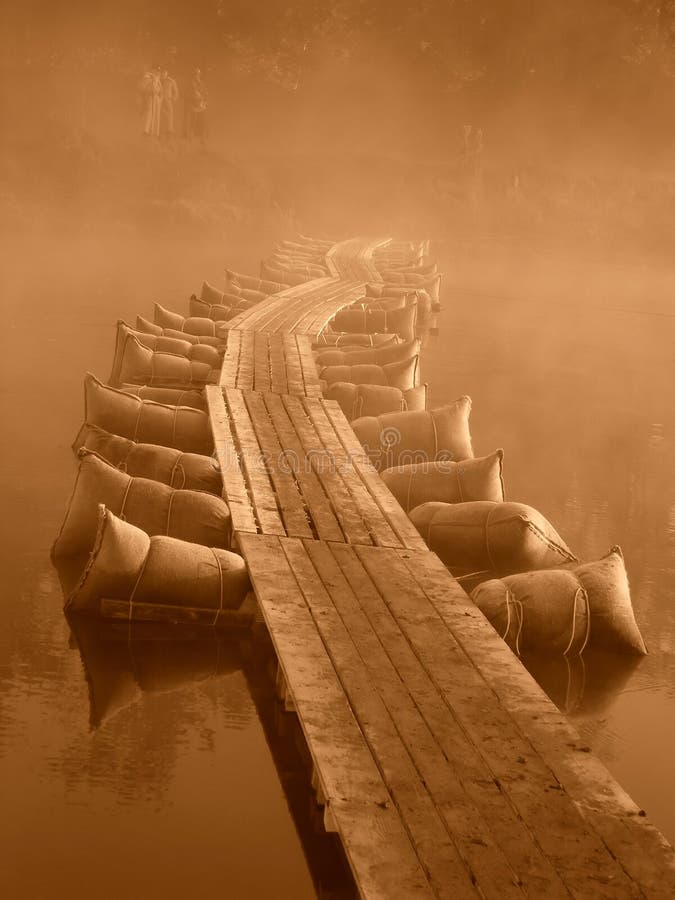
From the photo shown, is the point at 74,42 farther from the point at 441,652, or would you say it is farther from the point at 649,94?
the point at 441,652

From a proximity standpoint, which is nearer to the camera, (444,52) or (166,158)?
(166,158)

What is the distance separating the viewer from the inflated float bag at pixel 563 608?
37.2 ft

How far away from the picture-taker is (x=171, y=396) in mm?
18203

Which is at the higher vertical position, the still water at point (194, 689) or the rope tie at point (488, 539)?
the rope tie at point (488, 539)

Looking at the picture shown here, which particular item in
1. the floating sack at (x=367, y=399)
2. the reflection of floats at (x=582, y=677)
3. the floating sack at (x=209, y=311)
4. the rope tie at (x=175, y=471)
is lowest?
the reflection of floats at (x=582, y=677)

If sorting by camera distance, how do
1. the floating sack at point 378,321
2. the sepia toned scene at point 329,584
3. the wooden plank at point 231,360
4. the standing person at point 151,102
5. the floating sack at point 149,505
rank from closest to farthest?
the sepia toned scene at point 329,584, the floating sack at point 149,505, the wooden plank at point 231,360, the floating sack at point 378,321, the standing person at point 151,102

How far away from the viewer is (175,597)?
11297mm

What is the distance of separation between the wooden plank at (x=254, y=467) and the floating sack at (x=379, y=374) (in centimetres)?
241

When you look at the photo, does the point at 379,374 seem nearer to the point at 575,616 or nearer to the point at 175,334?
the point at 175,334

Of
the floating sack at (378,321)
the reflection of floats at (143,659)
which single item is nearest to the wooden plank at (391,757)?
the reflection of floats at (143,659)

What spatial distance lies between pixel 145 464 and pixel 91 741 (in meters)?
4.89

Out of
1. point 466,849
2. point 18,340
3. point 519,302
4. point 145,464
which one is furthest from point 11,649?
point 519,302

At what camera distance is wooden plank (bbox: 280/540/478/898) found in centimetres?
682

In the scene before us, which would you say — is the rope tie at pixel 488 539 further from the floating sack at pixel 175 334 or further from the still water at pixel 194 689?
the floating sack at pixel 175 334
